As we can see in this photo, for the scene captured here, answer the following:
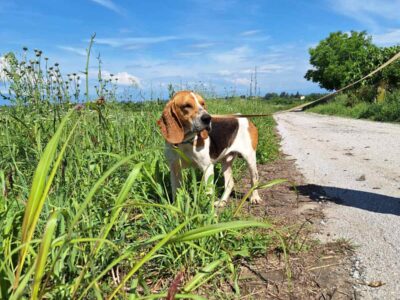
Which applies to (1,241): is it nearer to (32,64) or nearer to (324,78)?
(32,64)

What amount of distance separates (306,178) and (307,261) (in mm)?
2728

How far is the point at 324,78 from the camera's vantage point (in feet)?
168

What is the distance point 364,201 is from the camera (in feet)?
13.1

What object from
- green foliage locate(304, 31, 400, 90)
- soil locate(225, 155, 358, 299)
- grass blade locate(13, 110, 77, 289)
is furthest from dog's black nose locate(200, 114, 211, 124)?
green foliage locate(304, 31, 400, 90)

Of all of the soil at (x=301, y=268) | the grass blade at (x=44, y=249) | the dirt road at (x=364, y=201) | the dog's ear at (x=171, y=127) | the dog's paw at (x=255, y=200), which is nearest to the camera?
the grass blade at (x=44, y=249)

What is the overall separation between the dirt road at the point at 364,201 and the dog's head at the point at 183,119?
1411 mm

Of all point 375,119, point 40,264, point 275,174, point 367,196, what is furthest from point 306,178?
point 375,119

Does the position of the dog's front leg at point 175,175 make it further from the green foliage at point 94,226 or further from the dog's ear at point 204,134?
the dog's ear at point 204,134

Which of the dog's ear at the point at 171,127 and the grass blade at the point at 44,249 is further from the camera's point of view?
the dog's ear at the point at 171,127

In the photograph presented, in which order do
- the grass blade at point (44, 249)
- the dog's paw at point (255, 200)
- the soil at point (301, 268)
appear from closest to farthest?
the grass blade at point (44, 249) → the soil at point (301, 268) → the dog's paw at point (255, 200)

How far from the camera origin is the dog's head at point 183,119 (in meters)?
3.58

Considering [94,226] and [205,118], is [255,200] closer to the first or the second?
[205,118]

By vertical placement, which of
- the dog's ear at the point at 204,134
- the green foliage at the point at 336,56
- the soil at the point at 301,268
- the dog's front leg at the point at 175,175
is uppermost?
the green foliage at the point at 336,56

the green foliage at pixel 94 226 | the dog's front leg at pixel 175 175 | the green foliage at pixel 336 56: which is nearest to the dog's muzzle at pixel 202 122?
the dog's front leg at pixel 175 175
